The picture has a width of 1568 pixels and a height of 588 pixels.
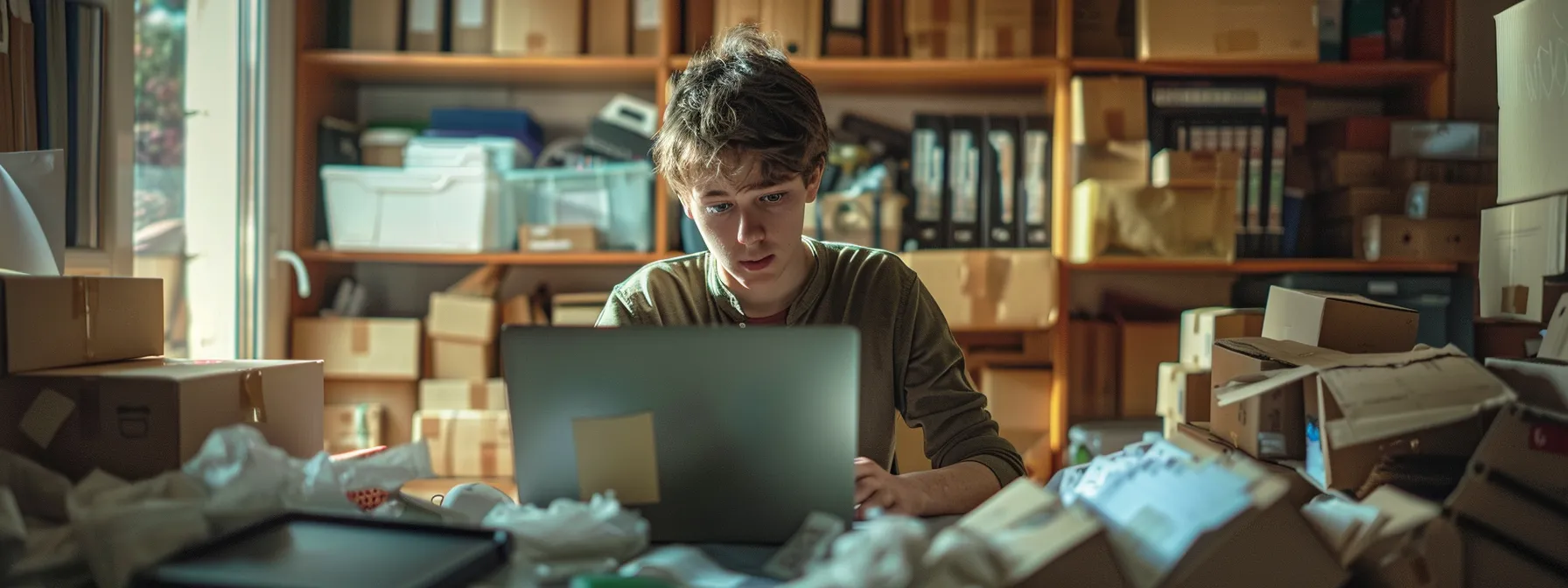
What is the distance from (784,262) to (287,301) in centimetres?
180

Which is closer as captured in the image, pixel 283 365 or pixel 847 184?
pixel 283 365

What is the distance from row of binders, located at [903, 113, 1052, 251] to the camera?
94.6 inches

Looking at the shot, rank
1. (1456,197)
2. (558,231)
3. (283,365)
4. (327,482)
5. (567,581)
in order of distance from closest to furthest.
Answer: (567,581) → (327,482) → (283,365) → (1456,197) → (558,231)

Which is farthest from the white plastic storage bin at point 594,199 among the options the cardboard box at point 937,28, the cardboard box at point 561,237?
the cardboard box at point 937,28

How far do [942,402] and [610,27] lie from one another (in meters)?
1.61

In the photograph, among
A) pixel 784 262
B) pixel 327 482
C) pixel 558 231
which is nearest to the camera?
pixel 327 482

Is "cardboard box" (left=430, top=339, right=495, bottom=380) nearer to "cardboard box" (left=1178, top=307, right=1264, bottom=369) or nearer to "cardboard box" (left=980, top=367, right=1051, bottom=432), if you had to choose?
"cardboard box" (left=980, top=367, right=1051, bottom=432)

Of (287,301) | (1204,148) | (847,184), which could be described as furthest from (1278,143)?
(287,301)

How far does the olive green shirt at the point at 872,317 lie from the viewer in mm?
1317

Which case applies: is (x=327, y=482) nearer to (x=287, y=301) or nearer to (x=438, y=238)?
(x=438, y=238)

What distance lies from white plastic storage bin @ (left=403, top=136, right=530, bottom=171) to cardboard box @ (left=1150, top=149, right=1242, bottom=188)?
1.64m

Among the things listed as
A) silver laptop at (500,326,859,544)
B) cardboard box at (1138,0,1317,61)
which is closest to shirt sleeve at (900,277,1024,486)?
silver laptop at (500,326,859,544)

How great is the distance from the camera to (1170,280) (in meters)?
2.71

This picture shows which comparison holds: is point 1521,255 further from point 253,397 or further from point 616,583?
point 253,397
